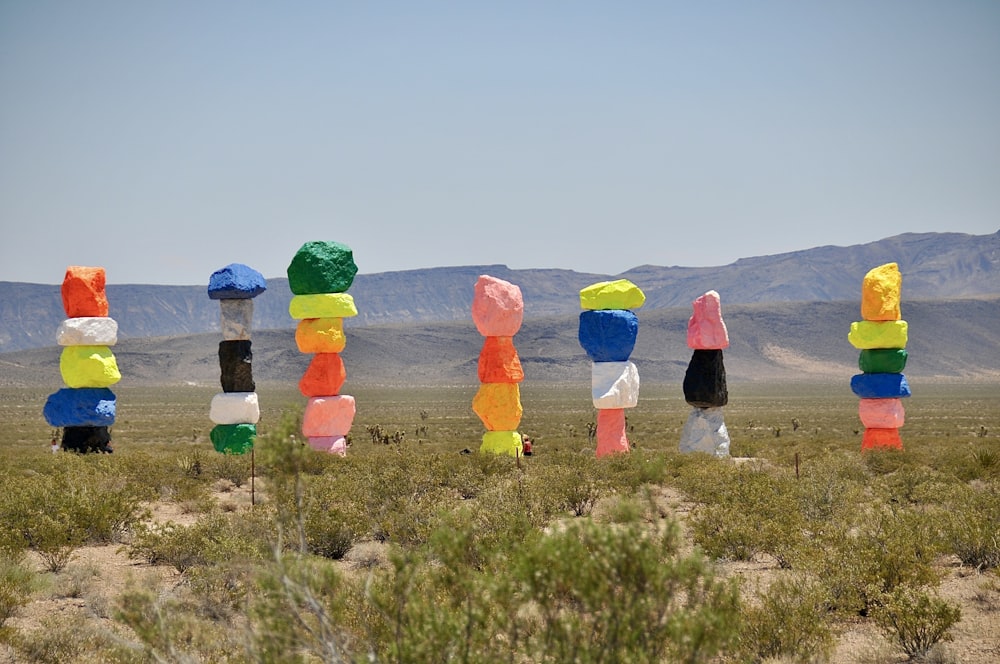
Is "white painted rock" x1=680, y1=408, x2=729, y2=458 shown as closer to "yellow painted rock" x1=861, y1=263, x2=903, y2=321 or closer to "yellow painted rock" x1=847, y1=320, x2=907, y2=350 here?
"yellow painted rock" x1=847, y1=320, x2=907, y2=350

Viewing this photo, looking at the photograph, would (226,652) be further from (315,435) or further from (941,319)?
(941,319)

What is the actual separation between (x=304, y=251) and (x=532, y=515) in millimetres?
11594

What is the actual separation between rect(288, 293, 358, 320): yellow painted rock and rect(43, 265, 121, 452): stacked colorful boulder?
13.9 feet

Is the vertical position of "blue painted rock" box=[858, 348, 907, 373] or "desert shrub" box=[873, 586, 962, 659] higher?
"blue painted rock" box=[858, 348, 907, 373]

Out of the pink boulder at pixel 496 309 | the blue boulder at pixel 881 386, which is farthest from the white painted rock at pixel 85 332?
the blue boulder at pixel 881 386

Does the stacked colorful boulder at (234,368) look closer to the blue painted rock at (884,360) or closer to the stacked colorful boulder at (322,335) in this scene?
the stacked colorful boulder at (322,335)

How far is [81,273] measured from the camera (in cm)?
2289

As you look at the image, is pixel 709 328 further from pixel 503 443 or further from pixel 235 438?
pixel 235 438

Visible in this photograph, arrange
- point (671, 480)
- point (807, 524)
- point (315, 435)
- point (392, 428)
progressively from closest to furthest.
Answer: point (807, 524) → point (671, 480) → point (315, 435) → point (392, 428)

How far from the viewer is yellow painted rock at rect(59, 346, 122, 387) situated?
2267 centimetres

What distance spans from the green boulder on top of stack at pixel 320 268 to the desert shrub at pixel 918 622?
53.1 ft

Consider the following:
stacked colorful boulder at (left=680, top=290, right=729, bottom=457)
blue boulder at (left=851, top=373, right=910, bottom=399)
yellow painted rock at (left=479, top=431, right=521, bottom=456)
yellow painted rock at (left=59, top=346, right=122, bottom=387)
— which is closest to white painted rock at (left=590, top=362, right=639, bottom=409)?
stacked colorful boulder at (left=680, top=290, right=729, bottom=457)

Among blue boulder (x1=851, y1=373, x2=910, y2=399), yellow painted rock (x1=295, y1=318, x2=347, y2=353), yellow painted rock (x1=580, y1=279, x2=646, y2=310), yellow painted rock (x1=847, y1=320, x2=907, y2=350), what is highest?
yellow painted rock (x1=580, y1=279, x2=646, y2=310)

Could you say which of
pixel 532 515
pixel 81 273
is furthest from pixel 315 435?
pixel 532 515
